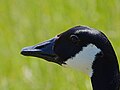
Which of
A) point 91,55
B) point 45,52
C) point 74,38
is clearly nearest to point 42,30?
point 45,52

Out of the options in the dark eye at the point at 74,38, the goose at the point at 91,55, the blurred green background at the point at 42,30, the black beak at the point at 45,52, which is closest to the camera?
the goose at the point at 91,55

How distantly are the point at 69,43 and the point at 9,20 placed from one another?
9.18 ft

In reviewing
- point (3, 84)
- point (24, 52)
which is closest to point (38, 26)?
point (3, 84)

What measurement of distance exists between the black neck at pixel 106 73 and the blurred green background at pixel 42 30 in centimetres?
161

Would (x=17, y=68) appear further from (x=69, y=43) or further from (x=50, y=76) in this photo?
(x=69, y=43)

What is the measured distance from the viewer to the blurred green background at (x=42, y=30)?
8398mm

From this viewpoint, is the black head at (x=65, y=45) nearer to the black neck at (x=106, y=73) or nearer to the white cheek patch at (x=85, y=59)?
the white cheek patch at (x=85, y=59)

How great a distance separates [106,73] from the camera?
651 cm

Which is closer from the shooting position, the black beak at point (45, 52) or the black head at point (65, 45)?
the black head at point (65, 45)

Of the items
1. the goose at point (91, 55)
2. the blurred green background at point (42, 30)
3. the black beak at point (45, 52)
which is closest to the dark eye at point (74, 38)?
the goose at point (91, 55)

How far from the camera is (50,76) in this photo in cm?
841

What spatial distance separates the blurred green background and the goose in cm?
145

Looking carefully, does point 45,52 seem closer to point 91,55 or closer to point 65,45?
point 65,45

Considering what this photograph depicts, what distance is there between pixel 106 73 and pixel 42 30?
2605mm
